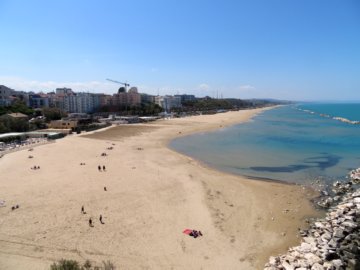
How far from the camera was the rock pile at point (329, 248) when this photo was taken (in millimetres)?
10495

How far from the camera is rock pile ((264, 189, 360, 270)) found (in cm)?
1049

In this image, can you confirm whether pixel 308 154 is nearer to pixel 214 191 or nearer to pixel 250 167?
pixel 250 167

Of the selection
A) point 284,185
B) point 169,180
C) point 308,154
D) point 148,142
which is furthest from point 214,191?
point 148,142

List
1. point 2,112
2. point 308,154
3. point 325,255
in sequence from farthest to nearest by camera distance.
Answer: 1. point 2,112
2. point 308,154
3. point 325,255

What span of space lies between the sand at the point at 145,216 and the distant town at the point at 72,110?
31.0m

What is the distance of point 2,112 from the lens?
5947cm

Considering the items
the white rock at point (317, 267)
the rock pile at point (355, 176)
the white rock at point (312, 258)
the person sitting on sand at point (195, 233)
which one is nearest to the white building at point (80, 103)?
the rock pile at point (355, 176)

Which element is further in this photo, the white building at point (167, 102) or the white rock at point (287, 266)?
the white building at point (167, 102)

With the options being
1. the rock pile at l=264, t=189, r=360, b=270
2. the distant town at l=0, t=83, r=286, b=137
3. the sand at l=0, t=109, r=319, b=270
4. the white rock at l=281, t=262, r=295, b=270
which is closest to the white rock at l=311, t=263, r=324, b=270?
the rock pile at l=264, t=189, r=360, b=270

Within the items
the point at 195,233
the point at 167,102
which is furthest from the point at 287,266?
the point at 167,102

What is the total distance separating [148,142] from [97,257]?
3197 centimetres

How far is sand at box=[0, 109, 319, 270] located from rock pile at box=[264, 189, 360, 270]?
0.91 m

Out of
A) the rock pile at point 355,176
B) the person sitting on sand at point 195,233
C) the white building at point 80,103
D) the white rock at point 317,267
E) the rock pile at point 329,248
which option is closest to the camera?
the white rock at point 317,267

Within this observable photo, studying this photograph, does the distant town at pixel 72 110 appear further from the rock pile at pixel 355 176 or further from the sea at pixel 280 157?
the rock pile at pixel 355 176
